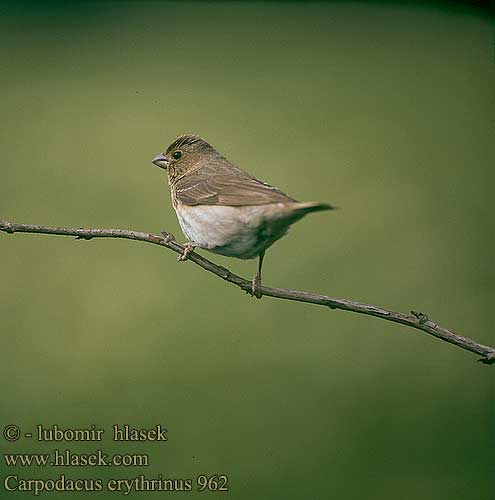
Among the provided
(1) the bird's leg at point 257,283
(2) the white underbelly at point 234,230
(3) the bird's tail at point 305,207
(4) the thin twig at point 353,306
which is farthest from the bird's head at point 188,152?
(4) the thin twig at point 353,306

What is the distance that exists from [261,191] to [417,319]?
0.87 metres

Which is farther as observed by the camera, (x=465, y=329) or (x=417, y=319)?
(x=465, y=329)

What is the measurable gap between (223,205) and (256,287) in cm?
40

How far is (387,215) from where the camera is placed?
11.4ft

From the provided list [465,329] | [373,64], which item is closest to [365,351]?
[465,329]

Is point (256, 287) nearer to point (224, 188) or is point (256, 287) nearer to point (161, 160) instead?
point (224, 188)

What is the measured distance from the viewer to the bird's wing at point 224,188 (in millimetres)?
2818

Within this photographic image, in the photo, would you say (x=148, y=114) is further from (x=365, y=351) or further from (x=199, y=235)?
(x=365, y=351)

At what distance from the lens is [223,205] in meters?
2.94

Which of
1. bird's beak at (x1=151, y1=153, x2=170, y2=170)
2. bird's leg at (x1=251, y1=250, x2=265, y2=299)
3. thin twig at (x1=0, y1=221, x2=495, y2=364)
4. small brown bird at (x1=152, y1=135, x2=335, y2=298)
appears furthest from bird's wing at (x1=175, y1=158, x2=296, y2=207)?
thin twig at (x1=0, y1=221, x2=495, y2=364)

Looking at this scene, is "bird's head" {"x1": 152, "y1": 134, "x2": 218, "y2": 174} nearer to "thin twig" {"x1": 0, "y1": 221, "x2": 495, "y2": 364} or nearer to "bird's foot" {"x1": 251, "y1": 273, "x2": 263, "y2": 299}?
"bird's foot" {"x1": 251, "y1": 273, "x2": 263, "y2": 299}

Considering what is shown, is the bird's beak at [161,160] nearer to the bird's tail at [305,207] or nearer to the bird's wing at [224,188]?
the bird's wing at [224,188]

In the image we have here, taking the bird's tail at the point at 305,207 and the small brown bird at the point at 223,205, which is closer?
the bird's tail at the point at 305,207

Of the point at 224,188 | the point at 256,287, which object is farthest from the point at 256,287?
the point at 224,188
